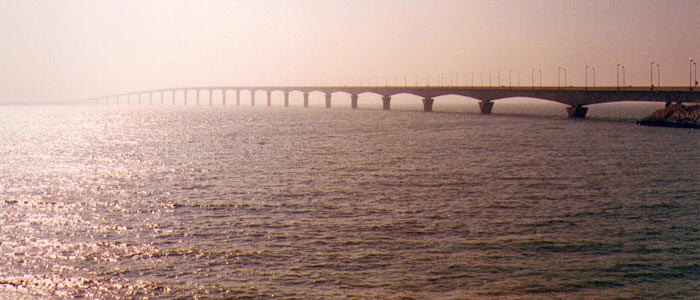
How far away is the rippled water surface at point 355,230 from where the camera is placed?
17578mm

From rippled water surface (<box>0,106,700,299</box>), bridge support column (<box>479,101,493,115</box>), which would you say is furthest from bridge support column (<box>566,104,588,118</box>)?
rippled water surface (<box>0,106,700,299</box>)

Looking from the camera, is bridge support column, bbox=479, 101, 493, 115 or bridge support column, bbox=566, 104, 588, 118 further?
bridge support column, bbox=479, 101, 493, 115

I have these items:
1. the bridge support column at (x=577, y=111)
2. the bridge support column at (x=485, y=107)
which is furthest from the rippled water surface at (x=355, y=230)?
the bridge support column at (x=485, y=107)

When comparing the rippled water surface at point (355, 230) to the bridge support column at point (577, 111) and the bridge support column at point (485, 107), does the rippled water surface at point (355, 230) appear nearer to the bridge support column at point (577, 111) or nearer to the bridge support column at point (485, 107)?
the bridge support column at point (577, 111)

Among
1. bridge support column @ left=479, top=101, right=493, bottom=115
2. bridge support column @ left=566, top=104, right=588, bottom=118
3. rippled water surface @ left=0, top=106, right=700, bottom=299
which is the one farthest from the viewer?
bridge support column @ left=479, top=101, right=493, bottom=115

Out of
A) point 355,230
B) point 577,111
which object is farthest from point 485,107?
point 355,230

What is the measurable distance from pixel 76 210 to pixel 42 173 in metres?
18.9

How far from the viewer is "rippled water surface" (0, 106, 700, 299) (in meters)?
17.6

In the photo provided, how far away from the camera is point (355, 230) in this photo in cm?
2425

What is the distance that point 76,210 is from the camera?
29.1m

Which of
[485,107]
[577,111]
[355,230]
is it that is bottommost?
[355,230]

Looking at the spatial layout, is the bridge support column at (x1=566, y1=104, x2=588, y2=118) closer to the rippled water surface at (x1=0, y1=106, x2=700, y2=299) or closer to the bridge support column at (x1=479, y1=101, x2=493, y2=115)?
the bridge support column at (x1=479, y1=101, x2=493, y2=115)

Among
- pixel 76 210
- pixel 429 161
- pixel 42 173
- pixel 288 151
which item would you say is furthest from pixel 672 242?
pixel 288 151

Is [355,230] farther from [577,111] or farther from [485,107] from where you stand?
[485,107]
